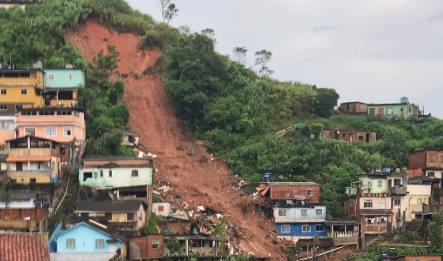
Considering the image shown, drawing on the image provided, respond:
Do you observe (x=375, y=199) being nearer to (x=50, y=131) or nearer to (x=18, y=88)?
(x=50, y=131)

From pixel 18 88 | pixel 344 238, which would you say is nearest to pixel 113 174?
pixel 18 88

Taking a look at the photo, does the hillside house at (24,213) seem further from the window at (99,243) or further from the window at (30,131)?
the window at (30,131)

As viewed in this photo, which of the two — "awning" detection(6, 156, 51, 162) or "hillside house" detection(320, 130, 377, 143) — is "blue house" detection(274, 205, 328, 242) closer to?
"hillside house" detection(320, 130, 377, 143)

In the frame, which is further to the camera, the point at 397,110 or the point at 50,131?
the point at 397,110

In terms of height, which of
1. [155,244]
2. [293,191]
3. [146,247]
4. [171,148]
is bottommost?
[146,247]

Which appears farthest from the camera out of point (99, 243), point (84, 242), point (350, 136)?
point (350, 136)

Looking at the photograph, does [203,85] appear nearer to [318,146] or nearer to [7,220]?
[318,146]

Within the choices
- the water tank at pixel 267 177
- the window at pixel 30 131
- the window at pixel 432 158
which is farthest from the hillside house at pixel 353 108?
the window at pixel 30 131
